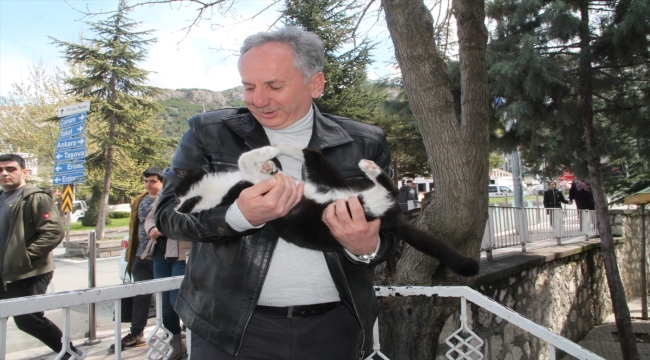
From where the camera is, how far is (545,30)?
25.7ft

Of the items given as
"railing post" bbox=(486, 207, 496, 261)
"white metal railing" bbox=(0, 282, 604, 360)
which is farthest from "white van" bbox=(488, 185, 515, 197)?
"white metal railing" bbox=(0, 282, 604, 360)

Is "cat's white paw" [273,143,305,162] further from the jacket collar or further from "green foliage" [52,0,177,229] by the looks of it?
"green foliage" [52,0,177,229]

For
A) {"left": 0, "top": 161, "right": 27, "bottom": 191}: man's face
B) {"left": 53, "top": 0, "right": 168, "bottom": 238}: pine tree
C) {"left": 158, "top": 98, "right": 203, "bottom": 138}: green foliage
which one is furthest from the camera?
{"left": 158, "top": 98, "right": 203, "bottom": 138}: green foliage

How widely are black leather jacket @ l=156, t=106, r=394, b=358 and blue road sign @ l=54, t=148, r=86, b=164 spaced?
7.53 m

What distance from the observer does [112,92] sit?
20.3m

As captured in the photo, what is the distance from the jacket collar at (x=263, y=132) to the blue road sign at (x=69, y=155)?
7538 mm

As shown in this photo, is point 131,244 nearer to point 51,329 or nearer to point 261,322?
point 51,329

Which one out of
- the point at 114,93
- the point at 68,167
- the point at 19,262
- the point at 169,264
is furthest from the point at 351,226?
the point at 114,93

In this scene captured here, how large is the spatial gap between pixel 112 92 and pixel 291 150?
21172 mm

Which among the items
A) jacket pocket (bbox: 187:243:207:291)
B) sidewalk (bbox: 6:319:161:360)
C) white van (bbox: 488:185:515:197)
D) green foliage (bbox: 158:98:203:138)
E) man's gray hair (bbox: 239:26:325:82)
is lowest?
sidewalk (bbox: 6:319:161:360)

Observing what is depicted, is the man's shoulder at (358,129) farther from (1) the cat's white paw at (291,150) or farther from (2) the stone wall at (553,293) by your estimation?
(2) the stone wall at (553,293)

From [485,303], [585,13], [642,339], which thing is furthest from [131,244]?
[642,339]

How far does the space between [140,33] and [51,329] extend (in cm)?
1913

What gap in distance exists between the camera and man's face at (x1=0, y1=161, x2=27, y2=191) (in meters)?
4.56
